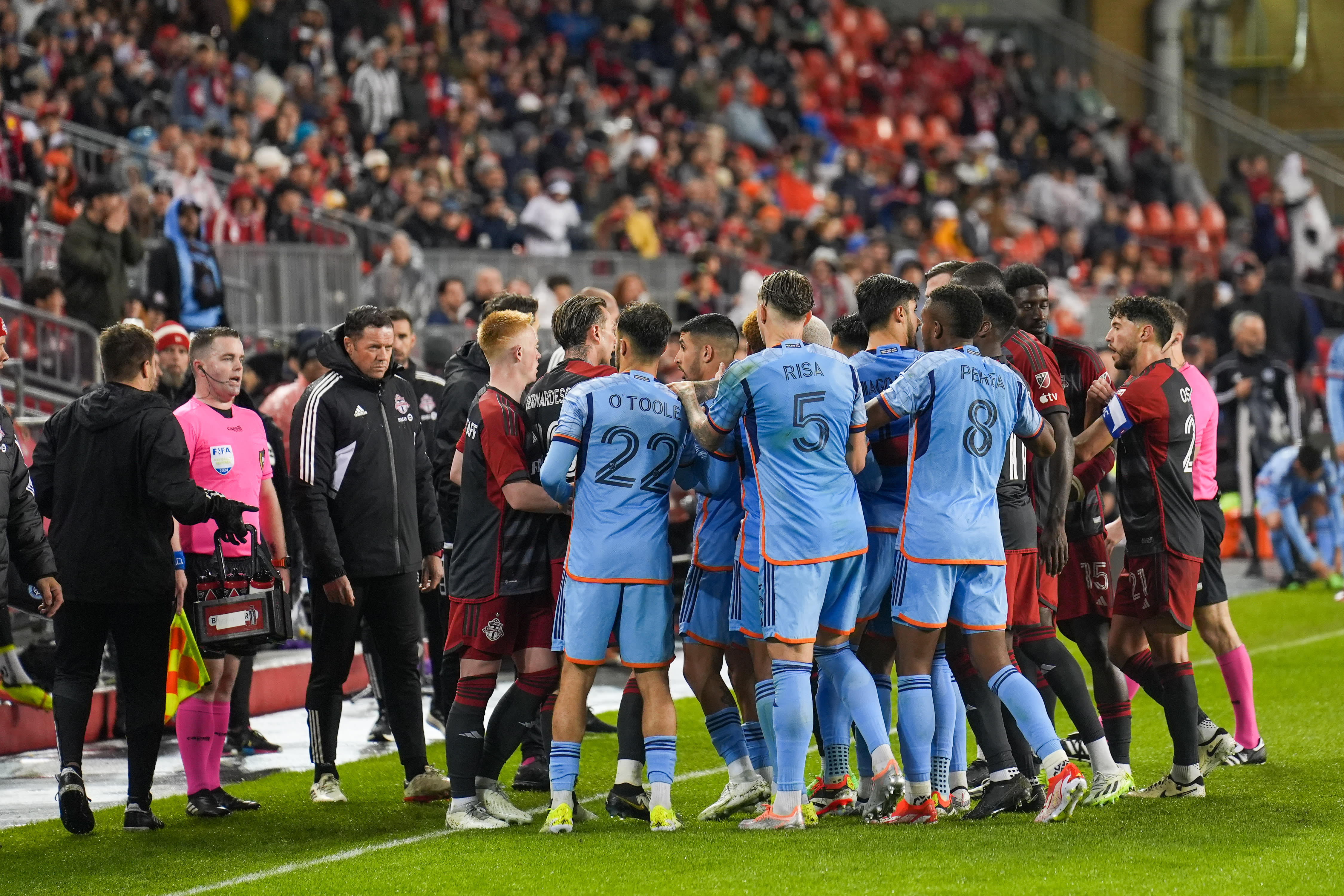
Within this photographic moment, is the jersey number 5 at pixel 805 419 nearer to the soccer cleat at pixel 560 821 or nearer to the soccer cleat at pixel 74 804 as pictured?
the soccer cleat at pixel 560 821

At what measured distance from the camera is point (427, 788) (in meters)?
7.11

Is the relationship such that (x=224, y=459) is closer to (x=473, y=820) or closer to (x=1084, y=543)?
(x=473, y=820)

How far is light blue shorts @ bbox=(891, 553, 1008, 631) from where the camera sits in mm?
6230

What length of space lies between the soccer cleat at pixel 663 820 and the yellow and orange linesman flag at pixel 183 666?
2087 mm

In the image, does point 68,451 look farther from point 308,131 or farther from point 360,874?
point 308,131

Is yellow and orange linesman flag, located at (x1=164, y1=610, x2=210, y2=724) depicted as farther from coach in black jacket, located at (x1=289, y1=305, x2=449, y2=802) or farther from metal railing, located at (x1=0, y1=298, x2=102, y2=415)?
metal railing, located at (x1=0, y1=298, x2=102, y2=415)

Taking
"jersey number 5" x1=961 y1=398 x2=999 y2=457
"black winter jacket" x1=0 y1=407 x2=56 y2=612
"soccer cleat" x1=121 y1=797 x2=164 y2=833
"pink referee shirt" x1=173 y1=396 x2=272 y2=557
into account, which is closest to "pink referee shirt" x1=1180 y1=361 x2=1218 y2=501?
"jersey number 5" x1=961 y1=398 x2=999 y2=457

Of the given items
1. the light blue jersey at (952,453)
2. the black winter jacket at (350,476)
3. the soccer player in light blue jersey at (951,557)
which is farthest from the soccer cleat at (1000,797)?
the black winter jacket at (350,476)

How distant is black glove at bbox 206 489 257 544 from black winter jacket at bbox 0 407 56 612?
0.66 meters

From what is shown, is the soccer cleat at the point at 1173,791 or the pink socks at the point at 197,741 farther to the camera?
the pink socks at the point at 197,741

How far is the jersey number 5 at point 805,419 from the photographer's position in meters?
6.18

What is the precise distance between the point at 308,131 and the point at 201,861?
1272 centimetres

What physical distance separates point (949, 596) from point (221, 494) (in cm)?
314

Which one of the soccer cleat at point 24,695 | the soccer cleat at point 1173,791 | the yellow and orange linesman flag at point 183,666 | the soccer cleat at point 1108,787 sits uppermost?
the yellow and orange linesman flag at point 183,666
